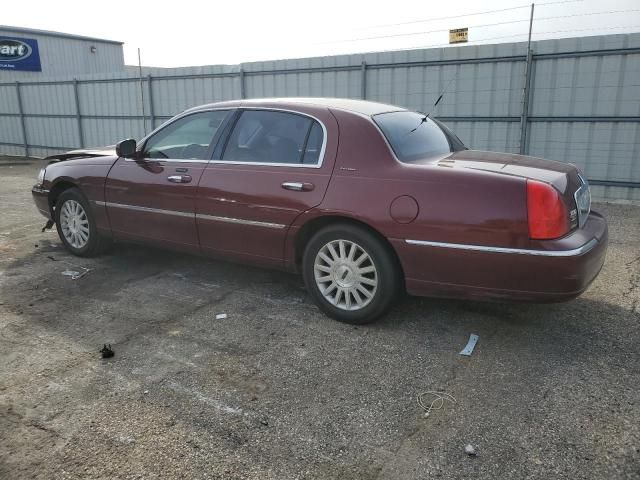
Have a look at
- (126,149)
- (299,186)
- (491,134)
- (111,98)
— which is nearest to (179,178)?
(126,149)

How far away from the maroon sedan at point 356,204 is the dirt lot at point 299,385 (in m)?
0.43

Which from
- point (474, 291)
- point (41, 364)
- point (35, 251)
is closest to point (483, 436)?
point (474, 291)

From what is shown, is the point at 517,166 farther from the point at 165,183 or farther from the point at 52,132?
the point at 52,132

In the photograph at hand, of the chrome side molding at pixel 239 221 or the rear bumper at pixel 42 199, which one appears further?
the rear bumper at pixel 42 199

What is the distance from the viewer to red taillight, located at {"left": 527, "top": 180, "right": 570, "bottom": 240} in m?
3.17

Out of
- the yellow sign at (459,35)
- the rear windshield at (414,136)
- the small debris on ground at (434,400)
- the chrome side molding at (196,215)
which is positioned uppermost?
the yellow sign at (459,35)

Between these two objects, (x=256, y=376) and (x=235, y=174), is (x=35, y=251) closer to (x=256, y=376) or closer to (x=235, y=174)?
(x=235, y=174)

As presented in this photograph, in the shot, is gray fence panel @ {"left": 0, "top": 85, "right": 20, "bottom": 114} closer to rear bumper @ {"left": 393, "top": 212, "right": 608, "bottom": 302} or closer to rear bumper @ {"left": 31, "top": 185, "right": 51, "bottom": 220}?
rear bumper @ {"left": 31, "top": 185, "right": 51, "bottom": 220}

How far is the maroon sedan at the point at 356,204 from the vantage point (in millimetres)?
3252

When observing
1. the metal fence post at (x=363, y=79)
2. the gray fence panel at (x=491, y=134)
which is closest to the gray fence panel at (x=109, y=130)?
the metal fence post at (x=363, y=79)

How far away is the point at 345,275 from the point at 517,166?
55.5 inches

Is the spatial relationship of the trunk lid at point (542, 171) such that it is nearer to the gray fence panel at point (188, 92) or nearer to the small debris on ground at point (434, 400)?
the small debris on ground at point (434, 400)

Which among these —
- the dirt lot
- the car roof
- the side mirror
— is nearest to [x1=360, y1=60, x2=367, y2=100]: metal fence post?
the car roof

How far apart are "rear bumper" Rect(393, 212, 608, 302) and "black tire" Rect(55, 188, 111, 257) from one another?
3.40 metres
